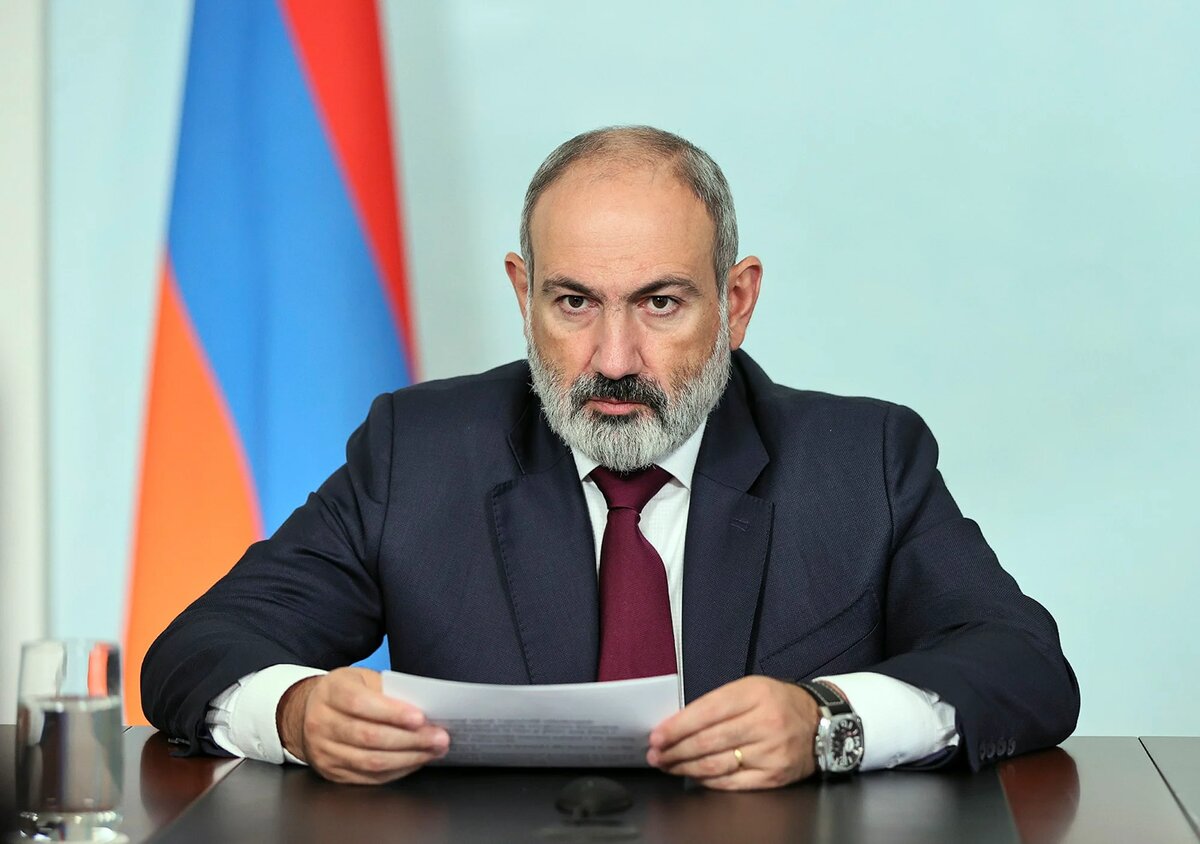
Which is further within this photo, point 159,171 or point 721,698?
point 159,171

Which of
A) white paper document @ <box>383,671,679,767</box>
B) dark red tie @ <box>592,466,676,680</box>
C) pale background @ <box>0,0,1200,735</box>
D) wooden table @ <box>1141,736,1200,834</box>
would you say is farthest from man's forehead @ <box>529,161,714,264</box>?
pale background @ <box>0,0,1200,735</box>

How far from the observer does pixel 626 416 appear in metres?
2.55

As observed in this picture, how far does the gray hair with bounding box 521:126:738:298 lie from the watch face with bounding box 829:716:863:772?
101 cm

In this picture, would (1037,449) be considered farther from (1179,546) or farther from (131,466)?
(131,466)

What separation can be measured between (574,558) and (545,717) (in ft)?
2.54

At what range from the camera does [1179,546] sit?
155 inches

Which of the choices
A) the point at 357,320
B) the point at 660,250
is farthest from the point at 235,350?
the point at 660,250

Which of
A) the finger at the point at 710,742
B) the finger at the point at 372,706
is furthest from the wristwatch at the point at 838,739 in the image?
the finger at the point at 372,706

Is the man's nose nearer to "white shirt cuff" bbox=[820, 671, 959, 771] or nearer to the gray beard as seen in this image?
the gray beard

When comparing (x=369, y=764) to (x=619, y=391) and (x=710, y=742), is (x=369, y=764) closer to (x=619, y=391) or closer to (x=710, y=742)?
(x=710, y=742)

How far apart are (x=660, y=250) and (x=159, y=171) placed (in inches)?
85.5

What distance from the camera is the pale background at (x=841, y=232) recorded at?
3.95 meters

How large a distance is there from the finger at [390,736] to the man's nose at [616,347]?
0.86 m

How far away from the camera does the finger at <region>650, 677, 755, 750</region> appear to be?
1775mm
